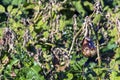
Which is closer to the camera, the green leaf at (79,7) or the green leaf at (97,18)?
the green leaf at (97,18)

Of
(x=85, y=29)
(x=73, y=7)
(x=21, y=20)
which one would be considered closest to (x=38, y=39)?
(x=21, y=20)

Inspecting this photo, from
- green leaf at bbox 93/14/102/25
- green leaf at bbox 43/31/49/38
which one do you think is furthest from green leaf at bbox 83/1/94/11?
green leaf at bbox 43/31/49/38

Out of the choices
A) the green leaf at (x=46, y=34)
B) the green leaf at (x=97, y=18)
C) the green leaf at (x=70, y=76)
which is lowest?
the green leaf at (x=70, y=76)

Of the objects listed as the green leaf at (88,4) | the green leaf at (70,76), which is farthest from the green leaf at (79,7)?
the green leaf at (70,76)

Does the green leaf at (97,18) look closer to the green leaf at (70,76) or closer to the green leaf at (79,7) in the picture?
the green leaf at (79,7)

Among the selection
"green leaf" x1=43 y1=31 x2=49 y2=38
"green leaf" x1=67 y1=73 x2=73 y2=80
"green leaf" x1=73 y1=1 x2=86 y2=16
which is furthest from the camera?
"green leaf" x1=73 y1=1 x2=86 y2=16

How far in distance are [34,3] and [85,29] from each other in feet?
2.90

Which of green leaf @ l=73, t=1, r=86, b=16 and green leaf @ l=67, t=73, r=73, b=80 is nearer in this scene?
green leaf @ l=67, t=73, r=73, b=80

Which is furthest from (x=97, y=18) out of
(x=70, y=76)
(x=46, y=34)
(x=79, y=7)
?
(x=70, y=76)

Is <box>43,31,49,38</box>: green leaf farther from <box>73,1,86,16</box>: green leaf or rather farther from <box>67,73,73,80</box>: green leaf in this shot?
<box>73,1,86,16</box>: green leaf

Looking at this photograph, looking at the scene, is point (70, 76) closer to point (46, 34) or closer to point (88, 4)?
point (46, 34)

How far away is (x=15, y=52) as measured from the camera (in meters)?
2.57

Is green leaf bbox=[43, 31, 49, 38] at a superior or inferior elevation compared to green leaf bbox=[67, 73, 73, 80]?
superior

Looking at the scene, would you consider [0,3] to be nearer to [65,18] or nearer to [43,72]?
[65,18]
